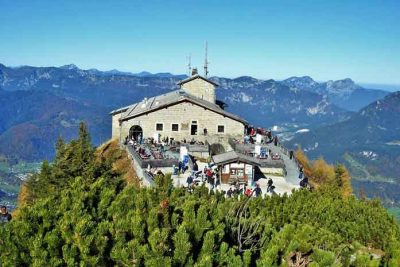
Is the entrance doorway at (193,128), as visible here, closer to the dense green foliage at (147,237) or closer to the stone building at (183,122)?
the stone building at (183,122)

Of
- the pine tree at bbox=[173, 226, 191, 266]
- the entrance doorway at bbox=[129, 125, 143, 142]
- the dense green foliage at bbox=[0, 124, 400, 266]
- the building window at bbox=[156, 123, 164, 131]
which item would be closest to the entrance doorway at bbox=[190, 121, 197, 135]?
the building window at bbox=[156, 123, 164, 131]

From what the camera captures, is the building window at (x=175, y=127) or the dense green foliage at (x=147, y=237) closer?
the dense green foliage at (x=147, y=237)

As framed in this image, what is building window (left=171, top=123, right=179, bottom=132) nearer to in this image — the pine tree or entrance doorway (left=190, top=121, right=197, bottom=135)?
entrance doorway (left=190, top=121, right=197, bottom=135)

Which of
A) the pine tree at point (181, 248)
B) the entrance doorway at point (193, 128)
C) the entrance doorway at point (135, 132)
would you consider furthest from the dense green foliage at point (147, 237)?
the entrance doorway at point (193, 128)

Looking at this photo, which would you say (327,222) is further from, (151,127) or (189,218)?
(151,127)

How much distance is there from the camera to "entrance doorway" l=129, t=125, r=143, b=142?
5888 cm

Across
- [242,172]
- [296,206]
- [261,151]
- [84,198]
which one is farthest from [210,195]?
[261,151]

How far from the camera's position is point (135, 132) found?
5928 cm

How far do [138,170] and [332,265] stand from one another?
32.3 meters

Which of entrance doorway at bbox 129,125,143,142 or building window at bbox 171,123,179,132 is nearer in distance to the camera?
entrance doorway at bbox 129,125,143,142

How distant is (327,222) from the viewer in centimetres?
2383

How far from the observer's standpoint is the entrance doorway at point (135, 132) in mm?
58875

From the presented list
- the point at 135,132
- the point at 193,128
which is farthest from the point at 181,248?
the point at 193,128

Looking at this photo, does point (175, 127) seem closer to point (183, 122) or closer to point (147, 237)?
point (183, 122)
